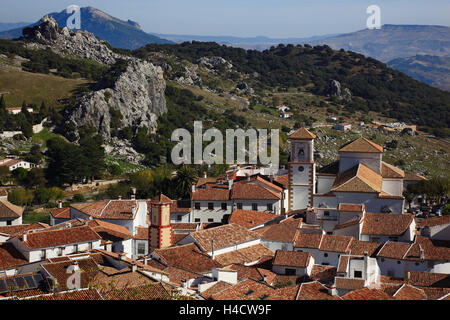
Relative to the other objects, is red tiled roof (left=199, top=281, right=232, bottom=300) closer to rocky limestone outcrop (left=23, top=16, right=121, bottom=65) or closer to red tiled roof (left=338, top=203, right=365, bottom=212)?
red tiled roof (left=338, top=203, right=365, bottom=212)

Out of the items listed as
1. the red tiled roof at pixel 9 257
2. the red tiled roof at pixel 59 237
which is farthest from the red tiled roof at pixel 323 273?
the red tiled roof at pixel 9 257

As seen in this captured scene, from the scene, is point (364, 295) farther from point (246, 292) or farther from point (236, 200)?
point (236, 200)

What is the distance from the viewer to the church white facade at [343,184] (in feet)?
140

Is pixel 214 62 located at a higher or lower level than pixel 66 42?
lower

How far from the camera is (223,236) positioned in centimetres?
3906

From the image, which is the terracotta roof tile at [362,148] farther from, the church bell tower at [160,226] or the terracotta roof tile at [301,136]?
the church bell tower at [160,226]

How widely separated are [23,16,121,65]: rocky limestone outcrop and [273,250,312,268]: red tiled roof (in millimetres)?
116302

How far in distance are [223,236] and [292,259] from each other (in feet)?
22.0

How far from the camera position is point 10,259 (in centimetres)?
3416

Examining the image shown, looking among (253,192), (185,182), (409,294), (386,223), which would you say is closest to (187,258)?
(409,294)

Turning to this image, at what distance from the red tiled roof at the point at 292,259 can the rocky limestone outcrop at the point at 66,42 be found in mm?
116302

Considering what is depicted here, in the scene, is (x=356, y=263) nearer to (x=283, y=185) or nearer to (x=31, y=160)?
(x=283, y=185)
